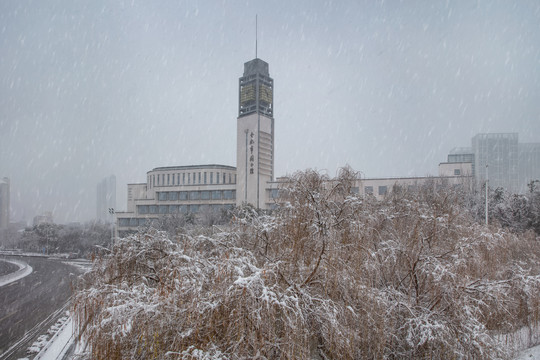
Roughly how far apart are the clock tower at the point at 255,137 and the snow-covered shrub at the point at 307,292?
38999 millimetres

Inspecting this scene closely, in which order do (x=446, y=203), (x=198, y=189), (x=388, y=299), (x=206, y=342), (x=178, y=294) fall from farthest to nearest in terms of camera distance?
(x=198, y=189) → (x=446, y=203) → (x=388, y=299) → (x=178, y=294) → (x=206, y=342)

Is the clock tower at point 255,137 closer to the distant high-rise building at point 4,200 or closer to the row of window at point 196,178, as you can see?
the row of window at point 196,178

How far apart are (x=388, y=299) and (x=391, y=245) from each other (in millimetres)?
1731

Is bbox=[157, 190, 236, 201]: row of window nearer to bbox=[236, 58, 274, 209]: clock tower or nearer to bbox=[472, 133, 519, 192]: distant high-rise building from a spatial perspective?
bbox=[236, 58, 274, 209]: clock tower

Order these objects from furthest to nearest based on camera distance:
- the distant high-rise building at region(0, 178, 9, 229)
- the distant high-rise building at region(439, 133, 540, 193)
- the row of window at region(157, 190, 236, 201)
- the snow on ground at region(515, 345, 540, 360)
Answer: the distant high-rise building at region(439, 133, 540, 193)
the distant high-rise building at region(0, 178, 9, 229)
the row of window at region(157, 190, 236, 201)
the snow on ground at region(515, 345, 540, 360)

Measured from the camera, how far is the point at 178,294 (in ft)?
17.6

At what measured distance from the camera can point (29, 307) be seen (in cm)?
2050

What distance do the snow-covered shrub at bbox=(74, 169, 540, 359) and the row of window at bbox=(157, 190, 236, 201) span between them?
136ft

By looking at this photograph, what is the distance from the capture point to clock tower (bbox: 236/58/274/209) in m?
49.3

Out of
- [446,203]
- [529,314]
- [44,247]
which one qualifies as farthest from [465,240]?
Result: [44,247]

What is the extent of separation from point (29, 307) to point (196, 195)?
32.3 metres

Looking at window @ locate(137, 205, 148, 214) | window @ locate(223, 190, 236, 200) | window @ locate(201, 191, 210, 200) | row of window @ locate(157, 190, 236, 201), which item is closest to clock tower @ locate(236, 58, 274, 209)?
window @ locate(223, 190, 236, 200)

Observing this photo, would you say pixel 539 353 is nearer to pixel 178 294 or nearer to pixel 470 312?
pixel 470 312

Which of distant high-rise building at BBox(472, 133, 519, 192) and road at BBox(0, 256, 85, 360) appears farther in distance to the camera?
distant high-rise building at BBox(472, 133, 519, 192)
